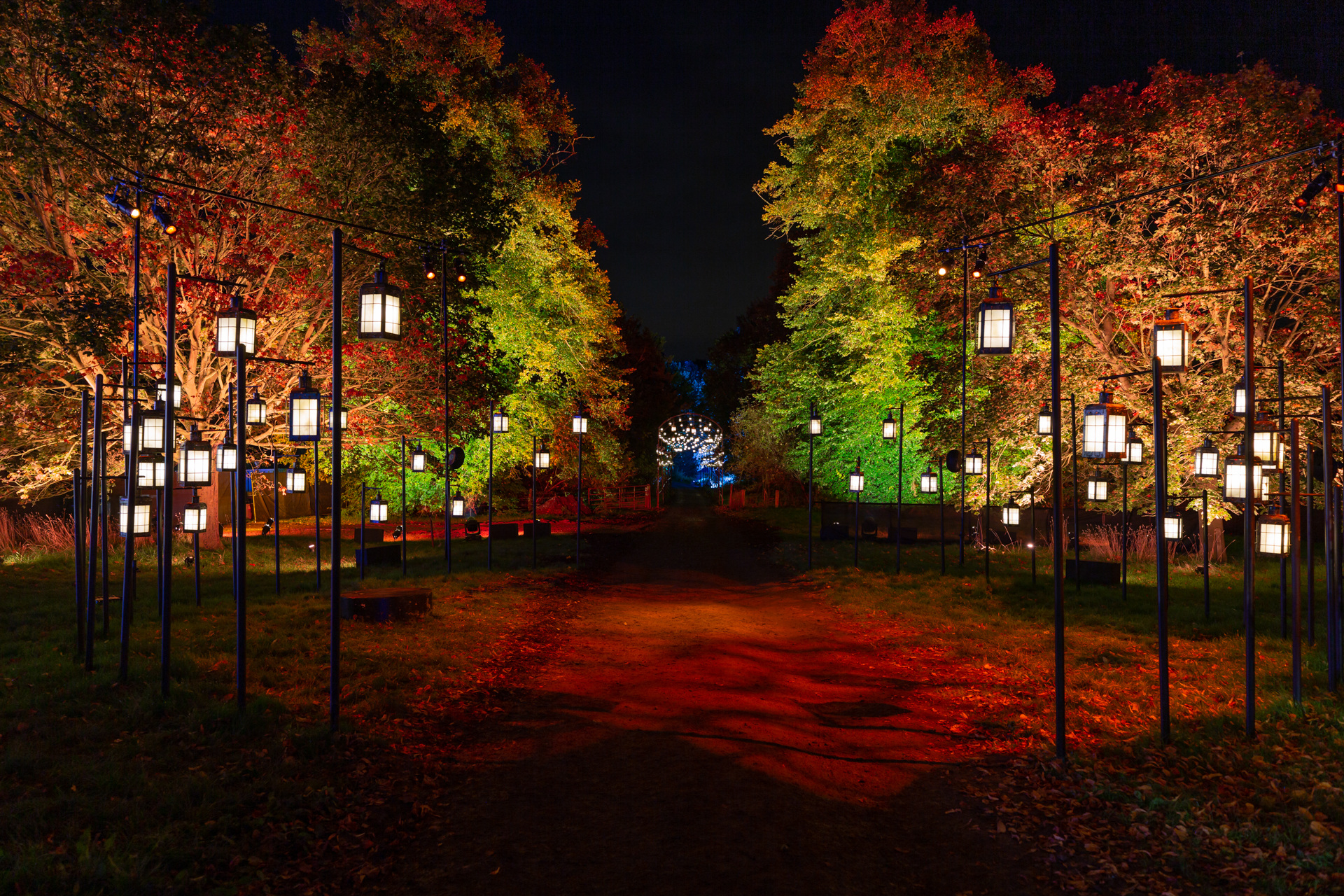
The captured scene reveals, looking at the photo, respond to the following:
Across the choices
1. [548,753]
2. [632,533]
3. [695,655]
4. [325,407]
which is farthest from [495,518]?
[548,753]

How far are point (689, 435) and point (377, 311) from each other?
154 feet

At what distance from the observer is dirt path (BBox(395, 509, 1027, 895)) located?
4.86m

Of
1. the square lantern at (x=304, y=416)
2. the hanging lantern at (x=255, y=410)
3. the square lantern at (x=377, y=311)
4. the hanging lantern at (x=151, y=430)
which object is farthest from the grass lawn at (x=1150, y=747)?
the hanging lantern at (x=255, y=410)

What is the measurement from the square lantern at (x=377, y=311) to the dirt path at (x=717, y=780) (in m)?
4.19

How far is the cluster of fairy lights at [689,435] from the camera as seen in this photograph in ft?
173

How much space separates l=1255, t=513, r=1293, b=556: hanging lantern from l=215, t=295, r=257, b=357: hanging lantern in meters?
10.9

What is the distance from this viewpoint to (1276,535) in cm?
833

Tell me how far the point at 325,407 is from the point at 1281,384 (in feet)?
54.2

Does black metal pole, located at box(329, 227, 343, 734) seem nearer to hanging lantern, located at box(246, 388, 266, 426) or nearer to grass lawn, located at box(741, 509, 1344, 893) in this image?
grass lawn, located at box(741, 509, 1344, 893)

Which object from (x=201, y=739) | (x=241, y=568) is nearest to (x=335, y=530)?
(x=241, y=568)

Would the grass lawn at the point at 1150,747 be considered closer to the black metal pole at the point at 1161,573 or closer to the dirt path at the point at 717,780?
the black metal pole at the point at 1161,573

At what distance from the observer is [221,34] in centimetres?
1419

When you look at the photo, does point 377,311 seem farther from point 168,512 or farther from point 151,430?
point 151,430

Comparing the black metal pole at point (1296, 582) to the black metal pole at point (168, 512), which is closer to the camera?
the black metal pole at point (168, 512)
